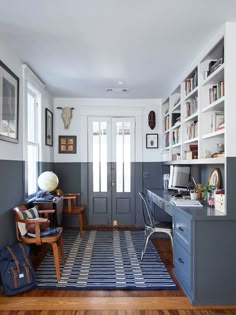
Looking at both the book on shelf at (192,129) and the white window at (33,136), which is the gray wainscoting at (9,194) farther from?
the book on shelf at (192,129)

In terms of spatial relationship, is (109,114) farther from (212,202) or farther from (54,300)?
(54,300)

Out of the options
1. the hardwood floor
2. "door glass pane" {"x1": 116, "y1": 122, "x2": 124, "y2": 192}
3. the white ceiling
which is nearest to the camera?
the white ceiling

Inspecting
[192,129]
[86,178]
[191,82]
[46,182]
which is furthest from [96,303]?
[86,178]

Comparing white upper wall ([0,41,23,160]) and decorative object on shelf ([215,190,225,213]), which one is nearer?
decorative object on shelf ([215,190,225,213])

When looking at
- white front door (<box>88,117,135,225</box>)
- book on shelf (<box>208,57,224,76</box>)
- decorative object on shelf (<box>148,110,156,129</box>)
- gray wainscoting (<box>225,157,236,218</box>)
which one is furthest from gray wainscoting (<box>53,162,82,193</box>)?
gray wainscoting (<box>225,157,236,218</box>)

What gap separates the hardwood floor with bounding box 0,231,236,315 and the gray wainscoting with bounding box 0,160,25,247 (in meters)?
0.61

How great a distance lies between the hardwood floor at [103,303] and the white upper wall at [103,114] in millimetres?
3033

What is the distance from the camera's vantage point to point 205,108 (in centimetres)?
300

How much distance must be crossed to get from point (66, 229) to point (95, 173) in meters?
1.17

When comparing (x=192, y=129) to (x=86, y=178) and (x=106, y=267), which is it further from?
(x=86, y=178)

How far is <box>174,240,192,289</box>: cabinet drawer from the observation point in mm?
2527

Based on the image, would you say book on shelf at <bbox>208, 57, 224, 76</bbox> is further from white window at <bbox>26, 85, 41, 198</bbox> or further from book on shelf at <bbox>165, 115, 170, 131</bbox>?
white window at <bbox>26, 85, 41, 198</bbox>

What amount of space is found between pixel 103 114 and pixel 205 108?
2765 millimetres

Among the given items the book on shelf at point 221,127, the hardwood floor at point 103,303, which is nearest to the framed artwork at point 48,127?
the hardwood floor at point 103,303
